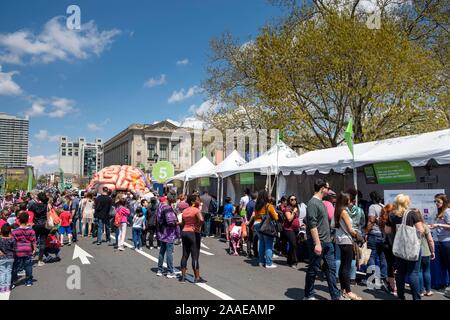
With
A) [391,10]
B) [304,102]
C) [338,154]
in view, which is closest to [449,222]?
[338,154]

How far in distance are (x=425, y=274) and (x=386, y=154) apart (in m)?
3.72

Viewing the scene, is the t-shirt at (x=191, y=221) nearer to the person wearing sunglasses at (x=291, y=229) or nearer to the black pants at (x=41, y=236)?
the person wearing sunglasses at (x=291, y=229)

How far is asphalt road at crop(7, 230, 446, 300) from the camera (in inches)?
234

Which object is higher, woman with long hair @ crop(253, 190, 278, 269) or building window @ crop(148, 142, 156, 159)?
building window @ crop(148, 142, 156, 159)

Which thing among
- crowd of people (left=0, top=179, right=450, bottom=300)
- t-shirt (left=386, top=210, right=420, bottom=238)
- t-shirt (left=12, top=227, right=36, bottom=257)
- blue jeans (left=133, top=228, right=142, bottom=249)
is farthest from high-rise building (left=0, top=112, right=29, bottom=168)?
t-shirt (left=386, top=210, right=420, bottom=238)

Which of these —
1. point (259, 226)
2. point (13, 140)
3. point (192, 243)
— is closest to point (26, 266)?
point (192, 243)

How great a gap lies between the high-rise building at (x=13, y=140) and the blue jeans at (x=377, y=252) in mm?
178887

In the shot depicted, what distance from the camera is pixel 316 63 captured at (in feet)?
52.4

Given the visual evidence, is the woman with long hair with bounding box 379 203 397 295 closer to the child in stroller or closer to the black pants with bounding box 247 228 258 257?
the black pants with bounding box 247 228 258 257

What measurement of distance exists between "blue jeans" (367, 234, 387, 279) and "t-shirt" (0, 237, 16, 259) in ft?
22.0

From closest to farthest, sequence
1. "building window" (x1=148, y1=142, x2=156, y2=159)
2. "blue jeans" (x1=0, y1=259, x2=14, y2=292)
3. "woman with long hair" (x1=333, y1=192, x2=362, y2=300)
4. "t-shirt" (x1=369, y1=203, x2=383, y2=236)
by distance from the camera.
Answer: "woman with long hair" (x1=333, y1=192, x2=362, y2=300) → "blue jeans" (x1=0, y1=259, x2=14, y2=292) → "t-shirt" (x1=369, y1=203, x2=383, y2=236) → "building window" (x1=148, y1=142, x2=156, y2=159)
